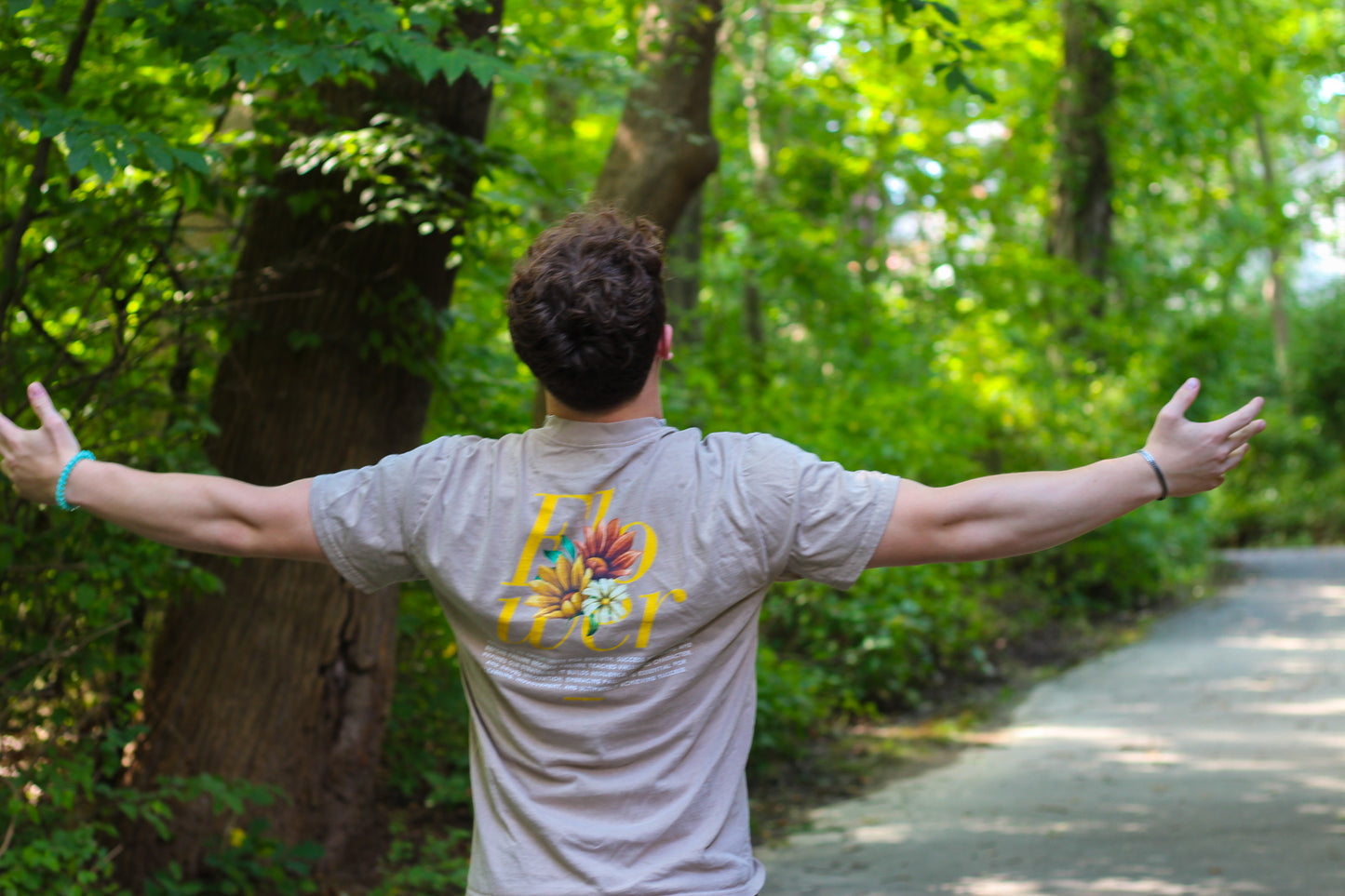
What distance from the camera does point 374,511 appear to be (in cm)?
193

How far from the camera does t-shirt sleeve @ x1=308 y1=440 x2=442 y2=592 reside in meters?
1.92

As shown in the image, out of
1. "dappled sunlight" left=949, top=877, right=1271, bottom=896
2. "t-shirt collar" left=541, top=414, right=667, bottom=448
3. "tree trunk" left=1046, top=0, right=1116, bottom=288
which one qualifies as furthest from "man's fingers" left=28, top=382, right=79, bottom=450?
"tree trunk" left=1046, top=0, right=1116, bottom=288

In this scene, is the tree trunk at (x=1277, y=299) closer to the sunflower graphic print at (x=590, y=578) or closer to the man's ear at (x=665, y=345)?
the man's ear at (x=665, y=345)

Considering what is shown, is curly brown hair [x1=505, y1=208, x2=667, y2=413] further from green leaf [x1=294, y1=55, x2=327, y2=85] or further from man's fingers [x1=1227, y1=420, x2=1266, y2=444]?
green leaf [x1=294, y1=55, x2=327, y2=85]

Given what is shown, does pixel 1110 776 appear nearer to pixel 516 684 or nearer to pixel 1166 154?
pixel 516 684

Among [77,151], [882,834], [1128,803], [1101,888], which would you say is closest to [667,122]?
[77,151]

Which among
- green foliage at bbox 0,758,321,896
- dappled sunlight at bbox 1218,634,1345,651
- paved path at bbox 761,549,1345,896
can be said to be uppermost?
green foliage at bbox 0,758,321,896

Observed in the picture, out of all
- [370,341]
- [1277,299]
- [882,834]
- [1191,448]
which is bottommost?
[882,834]

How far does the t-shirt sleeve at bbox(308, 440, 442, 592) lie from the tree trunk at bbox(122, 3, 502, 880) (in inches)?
111

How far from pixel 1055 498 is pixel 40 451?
61.6 inches

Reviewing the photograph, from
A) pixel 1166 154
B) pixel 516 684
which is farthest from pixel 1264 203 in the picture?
pixel 516 684

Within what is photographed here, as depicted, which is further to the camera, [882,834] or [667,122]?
[667,122]

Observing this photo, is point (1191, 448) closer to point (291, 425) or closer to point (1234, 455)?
point (1234, 455)

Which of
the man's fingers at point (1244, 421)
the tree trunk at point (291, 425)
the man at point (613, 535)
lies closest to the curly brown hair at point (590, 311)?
the man at point (613, 535)
